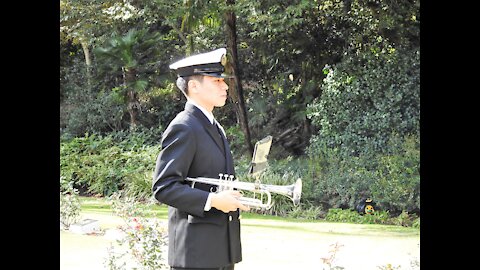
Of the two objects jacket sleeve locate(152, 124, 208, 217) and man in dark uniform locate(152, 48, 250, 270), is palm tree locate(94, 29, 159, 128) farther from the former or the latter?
jacket sleeve locate(152, 124, 208, 217)

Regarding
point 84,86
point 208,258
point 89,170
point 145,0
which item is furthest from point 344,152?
point 208,258

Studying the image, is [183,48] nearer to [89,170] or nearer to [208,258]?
[89,170]

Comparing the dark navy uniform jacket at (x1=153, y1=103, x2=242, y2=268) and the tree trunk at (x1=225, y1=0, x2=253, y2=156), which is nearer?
the dark navy uniform jacket at (x1=153, y1=103, x2=242, y2=268)

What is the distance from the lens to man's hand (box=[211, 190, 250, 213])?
2.65 m

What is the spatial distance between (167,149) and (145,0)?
9.91 m

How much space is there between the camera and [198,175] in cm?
279

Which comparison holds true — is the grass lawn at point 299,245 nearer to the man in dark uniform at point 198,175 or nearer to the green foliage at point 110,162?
the green foliage at point 110,162

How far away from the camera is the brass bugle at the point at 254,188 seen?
2.62m

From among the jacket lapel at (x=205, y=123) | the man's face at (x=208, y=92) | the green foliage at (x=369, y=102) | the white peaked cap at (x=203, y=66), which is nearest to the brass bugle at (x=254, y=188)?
the jacket lapel at (x=205, y=123)

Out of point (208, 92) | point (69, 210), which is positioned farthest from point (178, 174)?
point (69, 210)

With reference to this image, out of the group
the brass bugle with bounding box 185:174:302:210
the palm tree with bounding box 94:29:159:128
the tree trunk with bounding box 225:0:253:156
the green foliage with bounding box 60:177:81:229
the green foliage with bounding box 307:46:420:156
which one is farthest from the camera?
the palm tree with bounding box 94:29:159:128

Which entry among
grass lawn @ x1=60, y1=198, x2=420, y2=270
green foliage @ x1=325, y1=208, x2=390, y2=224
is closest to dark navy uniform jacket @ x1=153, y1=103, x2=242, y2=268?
grass lawn @ x1=60, y1=198, x2=420, y2=270

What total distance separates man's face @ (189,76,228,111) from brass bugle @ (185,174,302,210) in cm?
34

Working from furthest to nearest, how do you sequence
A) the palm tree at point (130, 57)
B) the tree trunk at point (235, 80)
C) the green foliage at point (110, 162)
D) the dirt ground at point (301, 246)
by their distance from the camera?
the palm tree at point (130, 57), the tree trunk at point (235, 80), the green foliage at point (110, 162), the dirt ground at point (301, 246)
